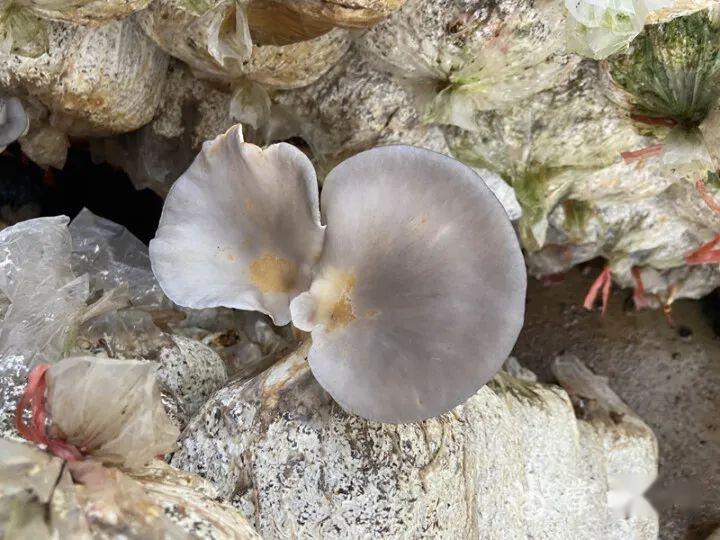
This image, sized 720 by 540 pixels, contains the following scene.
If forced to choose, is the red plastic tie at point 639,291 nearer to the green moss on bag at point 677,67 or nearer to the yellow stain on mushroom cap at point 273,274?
the green moss on bag at point 677,67

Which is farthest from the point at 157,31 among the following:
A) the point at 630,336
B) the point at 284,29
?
the point at 630,336

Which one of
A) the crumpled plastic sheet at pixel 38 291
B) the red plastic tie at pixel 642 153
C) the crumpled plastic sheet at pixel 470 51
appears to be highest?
the crumpled plastic sheet at pixel 470 51

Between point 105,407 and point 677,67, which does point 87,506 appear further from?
point 677,67

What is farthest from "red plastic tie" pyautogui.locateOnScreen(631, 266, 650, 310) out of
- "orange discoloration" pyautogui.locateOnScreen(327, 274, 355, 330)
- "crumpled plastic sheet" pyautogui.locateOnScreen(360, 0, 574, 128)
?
"orange discoloration" pyautogui.locateOnScreen(327, 274, 355, 330)

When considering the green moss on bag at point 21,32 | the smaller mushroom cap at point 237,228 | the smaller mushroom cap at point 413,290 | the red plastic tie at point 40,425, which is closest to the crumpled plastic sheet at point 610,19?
the smaller mushroom cap at point 413,290

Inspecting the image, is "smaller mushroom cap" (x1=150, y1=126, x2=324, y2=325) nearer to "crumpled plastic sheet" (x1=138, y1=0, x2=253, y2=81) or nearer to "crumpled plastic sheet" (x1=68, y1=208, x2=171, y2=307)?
"crumpled plastic sheet" (x1=138, y1=0, x2=253, y2=81)

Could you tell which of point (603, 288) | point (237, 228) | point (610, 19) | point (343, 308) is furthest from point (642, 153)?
point (237, 228)
